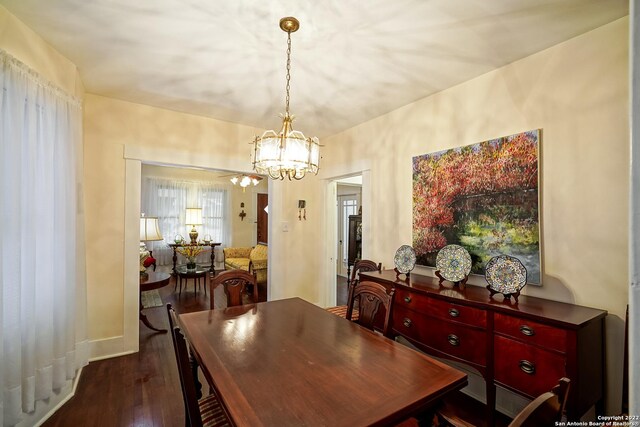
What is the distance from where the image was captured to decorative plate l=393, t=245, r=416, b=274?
2789 mm

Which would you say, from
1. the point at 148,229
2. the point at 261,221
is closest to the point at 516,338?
the point at 148,229

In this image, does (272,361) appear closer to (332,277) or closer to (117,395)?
(117,395)

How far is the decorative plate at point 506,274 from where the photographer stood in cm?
206

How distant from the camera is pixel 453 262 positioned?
8.27 feet

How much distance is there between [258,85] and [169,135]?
1376 mm

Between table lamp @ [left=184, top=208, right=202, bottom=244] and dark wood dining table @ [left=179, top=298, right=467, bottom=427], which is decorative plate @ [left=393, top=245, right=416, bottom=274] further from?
table lamp @ [left=184, top=208, right=202, bottom=244]

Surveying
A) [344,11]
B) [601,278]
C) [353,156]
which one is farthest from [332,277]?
[344,11]

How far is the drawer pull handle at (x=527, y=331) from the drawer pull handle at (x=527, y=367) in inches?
6.5

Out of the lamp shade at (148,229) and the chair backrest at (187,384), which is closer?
the chair backrest at (187,384)

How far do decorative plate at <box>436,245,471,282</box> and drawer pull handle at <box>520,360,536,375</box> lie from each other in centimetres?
71

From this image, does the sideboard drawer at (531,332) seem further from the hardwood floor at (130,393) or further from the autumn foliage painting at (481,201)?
the hardwood floor at (130,393)

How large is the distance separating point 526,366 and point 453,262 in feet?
2.88

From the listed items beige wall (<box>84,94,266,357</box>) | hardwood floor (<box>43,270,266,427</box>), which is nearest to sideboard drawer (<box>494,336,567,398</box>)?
hardwood floor (<box>43,270,266,427</box>)

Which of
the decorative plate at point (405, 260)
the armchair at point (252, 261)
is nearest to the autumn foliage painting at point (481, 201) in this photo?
the decorative plate at point (405, 260)
